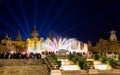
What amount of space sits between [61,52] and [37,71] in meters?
19.2

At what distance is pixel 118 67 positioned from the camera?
85.5 feet

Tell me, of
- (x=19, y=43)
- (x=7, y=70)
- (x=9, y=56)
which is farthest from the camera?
(x=19, y=43)

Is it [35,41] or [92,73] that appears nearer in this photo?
[92,73]

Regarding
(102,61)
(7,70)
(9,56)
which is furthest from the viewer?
(9,56)

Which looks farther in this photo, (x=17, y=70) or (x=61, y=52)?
(x=61, y=52)

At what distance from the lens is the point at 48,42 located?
213 feet

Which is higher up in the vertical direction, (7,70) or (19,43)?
(19,43)

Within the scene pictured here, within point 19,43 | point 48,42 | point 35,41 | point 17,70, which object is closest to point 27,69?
point 17,70

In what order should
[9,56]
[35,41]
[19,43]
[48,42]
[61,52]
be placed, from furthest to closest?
[19,43] → [35,41] → [48,42] → [61,52] → [9,56]

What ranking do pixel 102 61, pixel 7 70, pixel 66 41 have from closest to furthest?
pixel 7 70 → pixel 102 61 → pixel 66 41

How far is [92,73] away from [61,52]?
63.2ft

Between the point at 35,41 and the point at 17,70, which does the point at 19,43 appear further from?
the point at 17,70

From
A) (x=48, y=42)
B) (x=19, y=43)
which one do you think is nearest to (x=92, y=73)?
(x=48, y=42)

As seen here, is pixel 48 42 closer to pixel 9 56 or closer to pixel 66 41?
pixel 66 41
